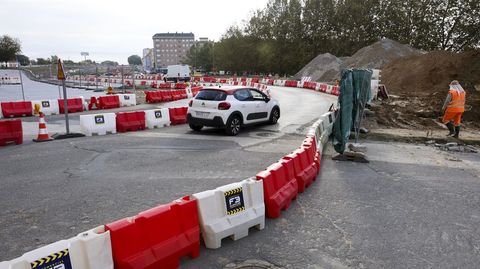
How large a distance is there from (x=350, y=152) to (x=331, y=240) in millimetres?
4445

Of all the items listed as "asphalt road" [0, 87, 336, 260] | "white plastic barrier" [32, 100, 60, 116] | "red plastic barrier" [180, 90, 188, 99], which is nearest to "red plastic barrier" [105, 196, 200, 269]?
"asphalt road" [0, 87, 336, 260]

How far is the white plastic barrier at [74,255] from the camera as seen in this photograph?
9.21 feet

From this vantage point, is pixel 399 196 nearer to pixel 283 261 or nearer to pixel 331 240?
pixel 331 240

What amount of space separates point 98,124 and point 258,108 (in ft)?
18.2

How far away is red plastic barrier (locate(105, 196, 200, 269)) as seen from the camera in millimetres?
3428

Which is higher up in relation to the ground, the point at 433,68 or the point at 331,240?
the point at 433,68

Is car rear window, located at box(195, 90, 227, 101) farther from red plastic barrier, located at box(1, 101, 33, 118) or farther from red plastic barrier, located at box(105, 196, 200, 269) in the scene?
red plastic barrier, located at box(1, 101, 33, 118)

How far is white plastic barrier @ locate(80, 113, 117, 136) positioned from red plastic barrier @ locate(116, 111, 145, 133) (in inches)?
7.3

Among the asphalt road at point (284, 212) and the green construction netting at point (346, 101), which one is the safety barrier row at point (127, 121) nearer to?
the asphalt road at point (284, 212)

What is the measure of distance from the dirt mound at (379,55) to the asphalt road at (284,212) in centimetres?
3544

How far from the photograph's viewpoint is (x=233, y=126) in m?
11.4

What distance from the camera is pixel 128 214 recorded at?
16.7ft

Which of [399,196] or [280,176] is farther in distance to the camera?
[399,196]

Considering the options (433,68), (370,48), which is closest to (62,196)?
(433,68)
